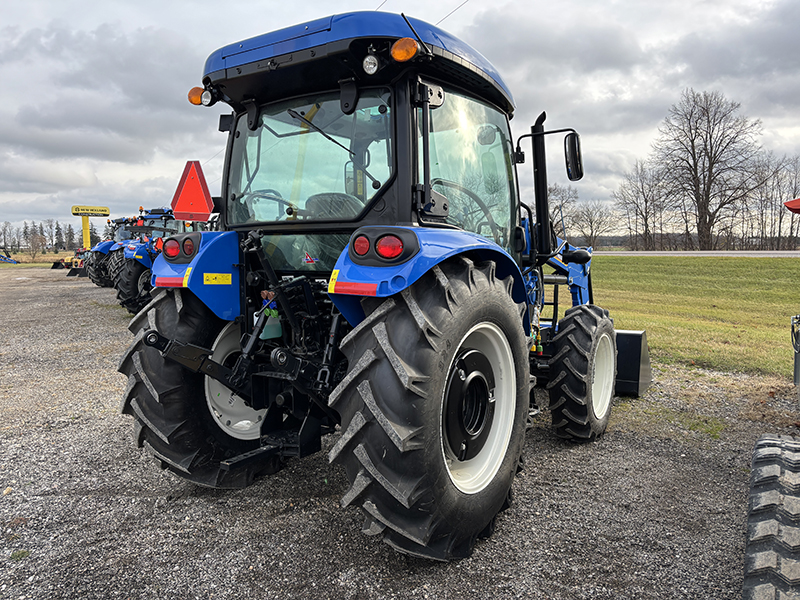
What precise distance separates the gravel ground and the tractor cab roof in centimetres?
233

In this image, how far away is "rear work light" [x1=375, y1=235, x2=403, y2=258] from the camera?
225 centimetres

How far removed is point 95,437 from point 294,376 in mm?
2577

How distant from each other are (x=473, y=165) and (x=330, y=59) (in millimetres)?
1067

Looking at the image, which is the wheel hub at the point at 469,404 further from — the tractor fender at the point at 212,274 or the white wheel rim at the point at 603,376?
the white wheel rim at the point at 603,376

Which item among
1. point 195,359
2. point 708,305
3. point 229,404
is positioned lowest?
point 708,305

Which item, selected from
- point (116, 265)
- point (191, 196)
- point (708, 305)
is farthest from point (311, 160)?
point (708, 305)

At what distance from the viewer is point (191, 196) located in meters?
7.30

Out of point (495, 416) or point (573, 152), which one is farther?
point (573, 152)

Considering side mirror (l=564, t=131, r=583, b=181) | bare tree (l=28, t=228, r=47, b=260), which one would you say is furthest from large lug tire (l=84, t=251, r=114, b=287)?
bare tree (l=28, t=228, r=47, b=260)

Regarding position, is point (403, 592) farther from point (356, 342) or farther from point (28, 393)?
point (28, 393)

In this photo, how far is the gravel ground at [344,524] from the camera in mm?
2328

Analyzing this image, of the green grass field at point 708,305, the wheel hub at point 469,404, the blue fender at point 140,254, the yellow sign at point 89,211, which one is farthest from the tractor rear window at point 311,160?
the yellow sign at point 89,211

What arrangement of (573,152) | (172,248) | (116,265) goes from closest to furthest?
(172,248) → (573,152) → (116,265)

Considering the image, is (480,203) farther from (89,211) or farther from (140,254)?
(89,211)
